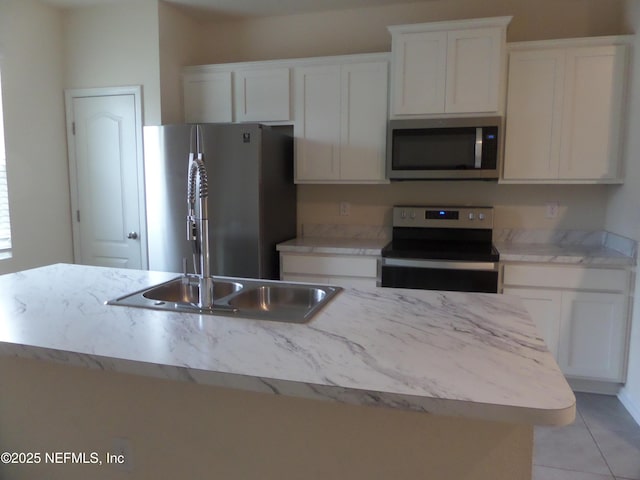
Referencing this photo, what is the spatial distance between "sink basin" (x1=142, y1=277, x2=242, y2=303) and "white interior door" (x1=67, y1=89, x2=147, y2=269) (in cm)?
190

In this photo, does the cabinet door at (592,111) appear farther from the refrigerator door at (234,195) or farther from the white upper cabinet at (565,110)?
the refrigerator door at (234,195)

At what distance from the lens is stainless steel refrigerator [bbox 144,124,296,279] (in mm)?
3041

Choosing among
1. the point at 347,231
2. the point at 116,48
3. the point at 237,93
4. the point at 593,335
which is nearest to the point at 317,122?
the point at 237,93

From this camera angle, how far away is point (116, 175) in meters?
3.66

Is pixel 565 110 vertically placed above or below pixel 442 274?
above

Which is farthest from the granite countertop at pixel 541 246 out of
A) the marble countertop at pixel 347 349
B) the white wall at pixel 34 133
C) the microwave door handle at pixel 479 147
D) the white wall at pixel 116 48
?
the white wall at pixel 34 133

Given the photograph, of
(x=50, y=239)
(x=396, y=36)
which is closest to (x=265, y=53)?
(x=396, y=36)

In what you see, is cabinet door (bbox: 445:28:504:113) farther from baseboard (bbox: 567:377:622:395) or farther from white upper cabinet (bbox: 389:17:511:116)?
baseboard (bbox: 567:377:622:395)

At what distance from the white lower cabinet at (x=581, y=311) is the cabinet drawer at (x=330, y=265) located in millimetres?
882

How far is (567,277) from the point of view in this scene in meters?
2.86

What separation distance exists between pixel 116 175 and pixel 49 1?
1331mm

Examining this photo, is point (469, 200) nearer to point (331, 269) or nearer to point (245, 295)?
point (331, 269)

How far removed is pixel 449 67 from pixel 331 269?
154cm

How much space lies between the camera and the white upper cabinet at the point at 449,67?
2945 mm
